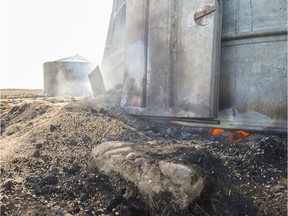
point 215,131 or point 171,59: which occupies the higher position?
point 171,59

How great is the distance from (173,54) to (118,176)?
7.37ft

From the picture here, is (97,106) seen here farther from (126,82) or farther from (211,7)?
(211,7)

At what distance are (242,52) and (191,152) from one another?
1858 mm

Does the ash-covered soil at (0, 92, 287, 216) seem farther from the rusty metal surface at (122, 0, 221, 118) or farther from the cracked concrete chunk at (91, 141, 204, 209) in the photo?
the rusty metal surface at (122, 0, 221, 118)

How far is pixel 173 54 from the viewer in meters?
4.27

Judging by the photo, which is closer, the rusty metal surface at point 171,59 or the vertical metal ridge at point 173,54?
the rusty metal surface at point 171,59

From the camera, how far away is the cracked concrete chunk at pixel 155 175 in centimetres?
222

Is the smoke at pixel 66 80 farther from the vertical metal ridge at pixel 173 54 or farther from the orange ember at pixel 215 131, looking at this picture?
the orange ember at pixel 215 131

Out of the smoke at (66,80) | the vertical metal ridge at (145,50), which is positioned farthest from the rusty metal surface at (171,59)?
the smoke at (66,80)

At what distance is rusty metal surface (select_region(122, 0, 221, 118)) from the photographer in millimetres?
3809

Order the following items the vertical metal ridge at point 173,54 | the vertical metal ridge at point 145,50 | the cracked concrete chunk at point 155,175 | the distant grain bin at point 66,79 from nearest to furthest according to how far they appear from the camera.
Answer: the cracked concrete chunk at point 155,175 < the vertical metal ridge at point 173,54 < the vertical metal ridge at point 145,50 < the distant grain bin at point 66,79

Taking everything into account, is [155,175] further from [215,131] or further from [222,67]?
[222,67]

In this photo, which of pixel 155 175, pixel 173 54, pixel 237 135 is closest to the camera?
pixel 155 175

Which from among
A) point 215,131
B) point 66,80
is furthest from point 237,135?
point 66,80
